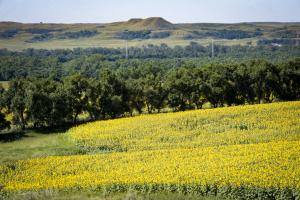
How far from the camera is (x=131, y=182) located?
1695 inches

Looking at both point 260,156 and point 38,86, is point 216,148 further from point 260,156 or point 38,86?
point 38,86

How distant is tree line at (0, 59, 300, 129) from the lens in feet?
Result: 275

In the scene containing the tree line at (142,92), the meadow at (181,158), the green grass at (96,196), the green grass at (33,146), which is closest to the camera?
the green grass at (96,196)

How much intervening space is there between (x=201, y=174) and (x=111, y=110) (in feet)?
153

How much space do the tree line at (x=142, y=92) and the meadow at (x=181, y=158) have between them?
27.1 ft

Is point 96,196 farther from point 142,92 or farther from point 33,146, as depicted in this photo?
point 142,92

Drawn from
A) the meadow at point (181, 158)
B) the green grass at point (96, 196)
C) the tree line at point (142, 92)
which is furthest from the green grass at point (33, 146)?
the green grass at point (96, 196)

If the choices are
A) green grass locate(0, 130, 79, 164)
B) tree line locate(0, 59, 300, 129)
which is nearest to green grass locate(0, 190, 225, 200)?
green grass locate(0, 130, 79, 164)

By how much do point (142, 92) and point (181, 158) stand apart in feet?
Answer: 136

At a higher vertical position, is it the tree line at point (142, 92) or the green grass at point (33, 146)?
the tree line at point (142, 92)

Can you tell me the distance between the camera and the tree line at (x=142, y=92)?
83.9m

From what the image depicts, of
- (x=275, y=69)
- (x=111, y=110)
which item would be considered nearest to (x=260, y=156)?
(x=111, y=110)

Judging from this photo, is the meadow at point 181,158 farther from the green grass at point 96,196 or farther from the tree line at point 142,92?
the tree line at point 142,92

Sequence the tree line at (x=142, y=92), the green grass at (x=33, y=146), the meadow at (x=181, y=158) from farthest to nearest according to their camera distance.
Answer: the tree line at (x=142, y=92), the green grass at (x=33, y=146), the meadow at (x=181, y=158)
